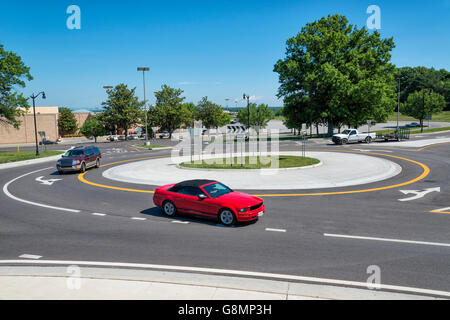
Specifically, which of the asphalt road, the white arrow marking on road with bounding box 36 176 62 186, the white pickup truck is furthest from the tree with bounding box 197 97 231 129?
the asphalt road

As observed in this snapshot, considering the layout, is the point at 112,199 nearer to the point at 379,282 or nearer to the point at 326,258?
the point at 326,258

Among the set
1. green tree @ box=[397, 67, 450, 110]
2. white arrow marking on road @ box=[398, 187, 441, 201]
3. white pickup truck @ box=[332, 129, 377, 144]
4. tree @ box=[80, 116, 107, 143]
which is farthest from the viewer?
green tree @ box=[397, 67, 450, 110]

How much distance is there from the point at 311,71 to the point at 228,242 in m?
48.2

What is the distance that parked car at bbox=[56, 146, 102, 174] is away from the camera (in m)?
24.8

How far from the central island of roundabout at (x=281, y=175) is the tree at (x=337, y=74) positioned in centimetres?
2632

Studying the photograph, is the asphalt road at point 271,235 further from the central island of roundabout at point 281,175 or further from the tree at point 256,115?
the tree at point 256,115

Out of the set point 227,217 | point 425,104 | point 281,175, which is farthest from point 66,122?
point 425,104

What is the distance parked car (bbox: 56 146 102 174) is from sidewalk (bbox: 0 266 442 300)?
18.1 m

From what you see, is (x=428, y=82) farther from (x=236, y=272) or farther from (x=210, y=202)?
(x=236, y=272)

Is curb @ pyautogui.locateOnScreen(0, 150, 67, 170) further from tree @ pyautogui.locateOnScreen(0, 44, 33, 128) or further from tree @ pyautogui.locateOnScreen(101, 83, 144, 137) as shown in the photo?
tree @ pyautogui.locateOnScreen(101, 83, 144, 137)

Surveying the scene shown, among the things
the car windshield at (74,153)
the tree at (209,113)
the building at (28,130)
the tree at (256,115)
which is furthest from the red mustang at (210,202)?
the tree at (256,115)

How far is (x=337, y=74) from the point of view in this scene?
1948 inches
